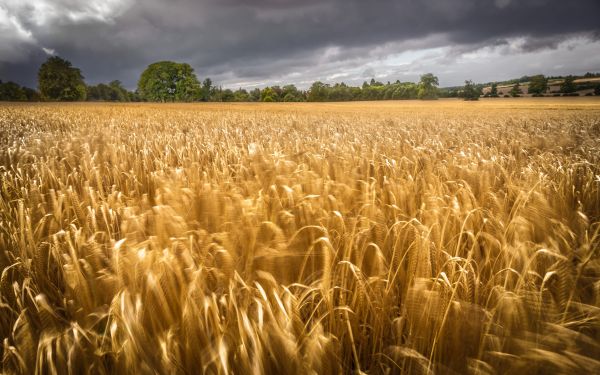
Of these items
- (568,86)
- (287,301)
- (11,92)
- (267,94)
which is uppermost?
(11,92)

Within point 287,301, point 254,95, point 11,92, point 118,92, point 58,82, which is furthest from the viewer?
point 118,92

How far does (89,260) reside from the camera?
4.31 ft

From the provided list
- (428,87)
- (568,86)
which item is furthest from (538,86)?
(428,87)

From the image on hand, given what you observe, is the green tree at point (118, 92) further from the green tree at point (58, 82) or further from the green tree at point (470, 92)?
the green tree at point (470, 92)

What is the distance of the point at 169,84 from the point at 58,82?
848 inches

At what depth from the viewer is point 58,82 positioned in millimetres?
64000

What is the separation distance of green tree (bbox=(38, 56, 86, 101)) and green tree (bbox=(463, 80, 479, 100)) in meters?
80.3

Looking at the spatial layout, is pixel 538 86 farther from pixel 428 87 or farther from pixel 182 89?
pixel 182 89

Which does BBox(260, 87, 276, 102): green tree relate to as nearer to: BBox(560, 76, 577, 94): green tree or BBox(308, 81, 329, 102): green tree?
BBox(308, 81, 329, 102): green tree

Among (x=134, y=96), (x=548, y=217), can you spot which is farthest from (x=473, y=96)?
(x=134, y=96)

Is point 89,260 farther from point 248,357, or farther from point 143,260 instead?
point 248,357

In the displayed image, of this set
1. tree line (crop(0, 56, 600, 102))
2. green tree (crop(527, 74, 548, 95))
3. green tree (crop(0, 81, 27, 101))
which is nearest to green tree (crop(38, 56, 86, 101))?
tree line (crop(0, 56, 600, 102))

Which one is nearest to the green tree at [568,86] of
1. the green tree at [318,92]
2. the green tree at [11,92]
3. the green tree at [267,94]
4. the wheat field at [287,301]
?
the green tree at [318,92]

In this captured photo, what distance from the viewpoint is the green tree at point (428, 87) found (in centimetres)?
6875
